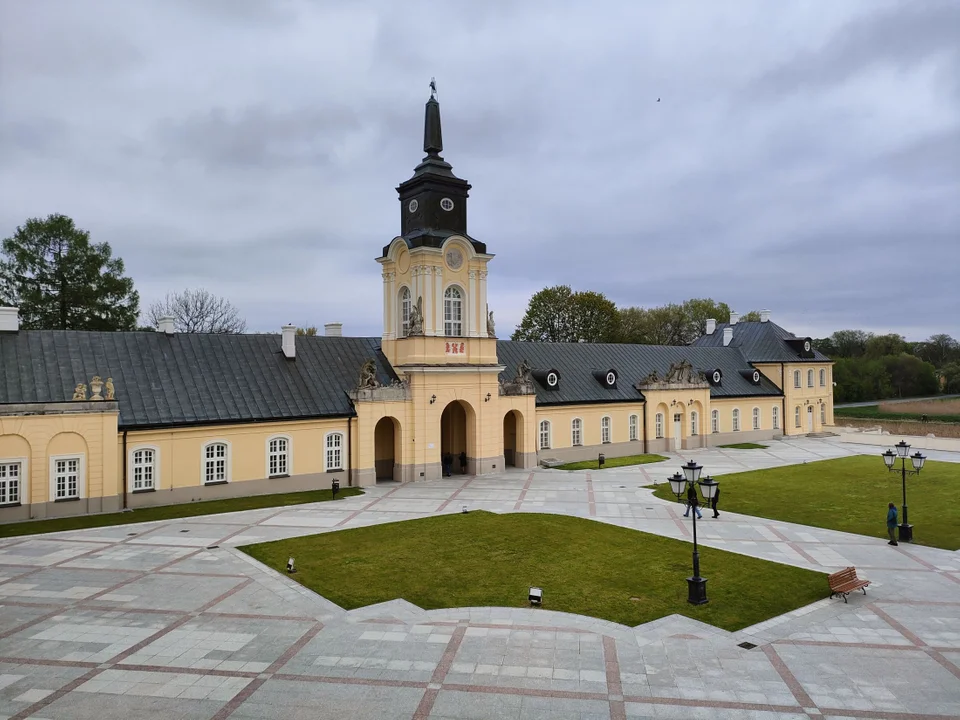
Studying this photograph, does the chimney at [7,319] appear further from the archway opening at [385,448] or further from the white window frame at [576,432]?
the white window frame at [576,432]

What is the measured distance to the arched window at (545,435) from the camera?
4019cm

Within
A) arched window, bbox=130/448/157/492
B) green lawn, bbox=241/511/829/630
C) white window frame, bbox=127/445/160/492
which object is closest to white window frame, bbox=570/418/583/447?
green lawn, bbox=241/511/829/630

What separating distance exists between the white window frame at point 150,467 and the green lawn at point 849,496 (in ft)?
73.5

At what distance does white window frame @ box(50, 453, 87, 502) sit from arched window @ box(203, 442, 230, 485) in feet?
15.3

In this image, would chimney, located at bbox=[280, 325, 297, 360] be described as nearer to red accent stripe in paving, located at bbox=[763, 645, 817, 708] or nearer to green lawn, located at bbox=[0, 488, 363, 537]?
green lawn, located at bbox=[0, 488, 363, 537]

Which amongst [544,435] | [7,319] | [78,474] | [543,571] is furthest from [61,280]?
[543,571]

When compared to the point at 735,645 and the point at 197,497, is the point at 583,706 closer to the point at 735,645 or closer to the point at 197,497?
the point at 735,645

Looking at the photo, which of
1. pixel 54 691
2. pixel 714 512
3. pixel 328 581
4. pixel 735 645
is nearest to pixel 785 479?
pixel 714 512

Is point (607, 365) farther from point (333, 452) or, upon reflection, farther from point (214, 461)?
point (214, 461)

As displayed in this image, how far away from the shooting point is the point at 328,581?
17.6 metres

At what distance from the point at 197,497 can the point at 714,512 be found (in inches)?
870

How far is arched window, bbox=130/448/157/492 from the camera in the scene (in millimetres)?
27281

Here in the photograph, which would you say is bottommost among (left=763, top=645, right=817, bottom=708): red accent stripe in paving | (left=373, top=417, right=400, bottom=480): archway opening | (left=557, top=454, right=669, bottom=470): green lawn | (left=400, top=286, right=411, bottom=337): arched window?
(left=763, top=645, right=817, bottom=708): red accent stripe in paving

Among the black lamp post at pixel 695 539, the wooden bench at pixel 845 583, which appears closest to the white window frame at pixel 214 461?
the black lamp post at pixel 695 539
